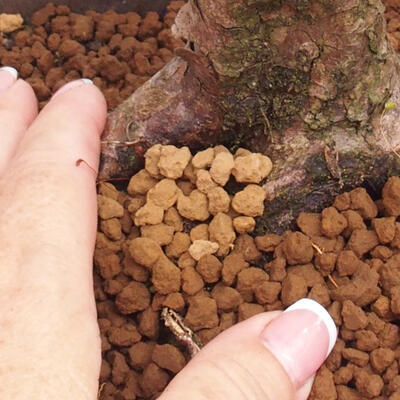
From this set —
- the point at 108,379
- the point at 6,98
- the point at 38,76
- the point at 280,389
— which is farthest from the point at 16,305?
the point at 38,76

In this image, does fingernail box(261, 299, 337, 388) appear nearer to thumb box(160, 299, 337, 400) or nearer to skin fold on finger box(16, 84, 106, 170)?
thumb box(160, 299, 337, 400)

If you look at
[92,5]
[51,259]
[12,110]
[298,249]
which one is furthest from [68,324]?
[92,5]

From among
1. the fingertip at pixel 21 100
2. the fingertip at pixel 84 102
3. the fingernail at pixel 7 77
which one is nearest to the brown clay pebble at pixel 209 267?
the fingertip at pixel 84 102

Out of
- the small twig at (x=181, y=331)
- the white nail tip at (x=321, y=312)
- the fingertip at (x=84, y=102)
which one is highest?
the fingertip at (x=84, y=102)

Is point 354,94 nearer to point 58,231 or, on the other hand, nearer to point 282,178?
point 282,178

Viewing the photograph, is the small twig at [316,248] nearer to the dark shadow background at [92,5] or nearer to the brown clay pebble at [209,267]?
the brown clay pebble at [209,267]

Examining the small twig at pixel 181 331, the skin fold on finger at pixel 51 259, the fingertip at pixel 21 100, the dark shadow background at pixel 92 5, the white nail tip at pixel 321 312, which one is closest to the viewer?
the skin fold on finger at pixel 51 259
